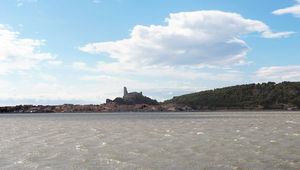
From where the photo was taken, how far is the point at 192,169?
10.8 meters

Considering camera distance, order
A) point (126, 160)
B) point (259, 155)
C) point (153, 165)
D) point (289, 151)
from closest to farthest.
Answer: point (153, 165), point (126, 160), point (259, 155), point (289, 151)

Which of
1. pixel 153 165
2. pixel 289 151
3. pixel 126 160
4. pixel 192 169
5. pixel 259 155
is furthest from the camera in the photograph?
pixel 289 151

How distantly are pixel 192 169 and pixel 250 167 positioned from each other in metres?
2.35

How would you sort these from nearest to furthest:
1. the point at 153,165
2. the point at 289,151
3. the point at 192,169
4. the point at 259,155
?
the point at 192,169 < the point at 153,165 < the point at 259,155 < the point at 289,151

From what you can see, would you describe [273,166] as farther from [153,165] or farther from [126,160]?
[126,160]

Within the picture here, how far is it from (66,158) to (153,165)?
4446mm

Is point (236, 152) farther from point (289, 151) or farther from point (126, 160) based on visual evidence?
point (126, 160)

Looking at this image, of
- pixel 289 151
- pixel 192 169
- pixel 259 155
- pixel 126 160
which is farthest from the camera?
pixel 289 151

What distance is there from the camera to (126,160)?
12602 mm

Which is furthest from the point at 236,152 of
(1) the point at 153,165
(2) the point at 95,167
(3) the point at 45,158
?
(3) the point at 45,158

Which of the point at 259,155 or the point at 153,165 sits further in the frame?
the point at 259,155

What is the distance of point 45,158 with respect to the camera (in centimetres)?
1332

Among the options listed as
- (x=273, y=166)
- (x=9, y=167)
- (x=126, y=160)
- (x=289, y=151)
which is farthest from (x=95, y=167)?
(x=289, y=151)

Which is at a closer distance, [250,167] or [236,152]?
[250,167]
